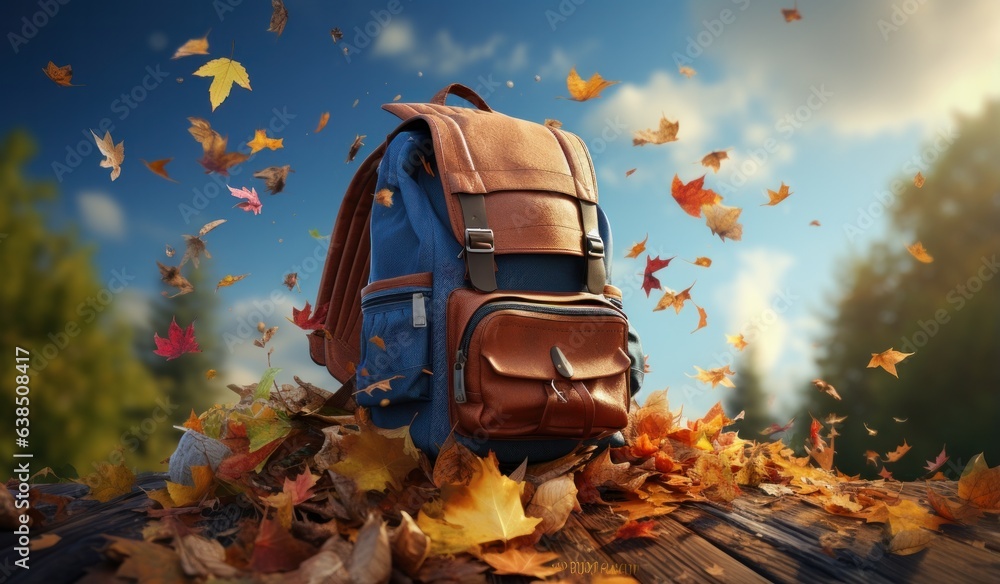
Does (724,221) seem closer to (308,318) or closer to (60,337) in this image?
(308,318)

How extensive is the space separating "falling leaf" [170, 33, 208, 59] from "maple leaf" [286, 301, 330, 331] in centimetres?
104

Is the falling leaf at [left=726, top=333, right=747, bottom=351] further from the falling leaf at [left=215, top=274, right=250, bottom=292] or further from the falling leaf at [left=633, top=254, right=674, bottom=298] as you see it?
the falling leaf at [left=215, top=274, right=250, bottom=292]

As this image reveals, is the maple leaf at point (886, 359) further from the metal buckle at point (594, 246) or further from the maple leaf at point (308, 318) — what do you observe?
the maple leaf at point (308, 318)

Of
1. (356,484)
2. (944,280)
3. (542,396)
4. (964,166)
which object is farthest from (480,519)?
(964,166)

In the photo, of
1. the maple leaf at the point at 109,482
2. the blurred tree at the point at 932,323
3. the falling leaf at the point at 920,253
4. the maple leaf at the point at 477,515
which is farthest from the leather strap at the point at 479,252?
Result: the blurred tree at the point at 932,323

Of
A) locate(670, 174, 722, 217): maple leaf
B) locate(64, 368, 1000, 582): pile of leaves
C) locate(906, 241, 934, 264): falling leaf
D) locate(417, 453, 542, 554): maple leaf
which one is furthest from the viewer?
locate(906, 241, 934, 264): falling leaf

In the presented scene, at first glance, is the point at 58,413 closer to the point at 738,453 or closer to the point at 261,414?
the point at 261,414

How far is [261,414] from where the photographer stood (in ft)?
8.02

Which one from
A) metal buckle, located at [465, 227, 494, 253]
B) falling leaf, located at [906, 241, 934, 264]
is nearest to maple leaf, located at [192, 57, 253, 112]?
metal buckle, located at [465, 227, 494, 253]

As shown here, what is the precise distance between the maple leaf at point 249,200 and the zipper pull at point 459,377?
4.23 feet

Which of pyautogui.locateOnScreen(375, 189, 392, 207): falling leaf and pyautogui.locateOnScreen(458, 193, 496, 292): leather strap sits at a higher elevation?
pyautogui.locateOnScreen(375, 189, 392, 207): falling leaf

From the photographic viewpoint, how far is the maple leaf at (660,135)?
2.87 meters

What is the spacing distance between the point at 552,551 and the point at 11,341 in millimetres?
5570

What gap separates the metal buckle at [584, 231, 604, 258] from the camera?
2.46 m
